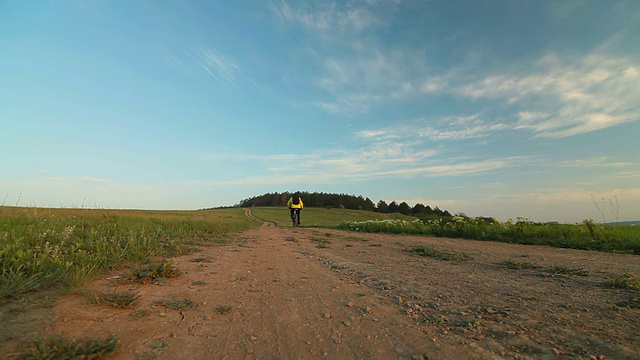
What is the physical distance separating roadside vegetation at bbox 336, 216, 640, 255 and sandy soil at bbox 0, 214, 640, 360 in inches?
243

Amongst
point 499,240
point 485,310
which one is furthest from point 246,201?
point 485,310

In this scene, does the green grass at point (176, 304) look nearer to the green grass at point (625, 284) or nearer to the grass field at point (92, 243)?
the grass field at point (92, 243)

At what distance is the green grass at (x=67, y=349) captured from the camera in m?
1.93

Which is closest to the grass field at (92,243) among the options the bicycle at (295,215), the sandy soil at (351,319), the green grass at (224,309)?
the sandy soil at (351,319)

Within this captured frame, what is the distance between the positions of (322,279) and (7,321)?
347cm

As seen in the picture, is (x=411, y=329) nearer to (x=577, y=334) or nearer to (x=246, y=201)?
(x=577, y=334)

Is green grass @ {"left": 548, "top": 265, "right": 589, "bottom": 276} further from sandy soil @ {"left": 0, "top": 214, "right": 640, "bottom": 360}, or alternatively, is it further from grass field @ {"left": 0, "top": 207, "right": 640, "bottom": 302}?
grass field @ {"left": 0, "top": 207, "right": 640, "bottom": 302}

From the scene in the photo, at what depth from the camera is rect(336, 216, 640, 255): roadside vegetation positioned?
9.00 m

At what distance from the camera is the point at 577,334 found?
8.29ft

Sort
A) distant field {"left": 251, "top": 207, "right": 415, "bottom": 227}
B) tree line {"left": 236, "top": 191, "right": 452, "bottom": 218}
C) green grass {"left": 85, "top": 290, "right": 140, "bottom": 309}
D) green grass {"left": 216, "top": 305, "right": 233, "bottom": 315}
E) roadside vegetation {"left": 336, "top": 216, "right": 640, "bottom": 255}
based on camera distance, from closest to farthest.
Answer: green grass {"left": 85, "top": 290, "right": 140, "bottom": 309} → green grass {"left": 216, "top": 305, "right": 233, "bottom": 315} → roadside vegetation {"left": 336, "top": 216, "right": 640, "bottom": 255} → distant field {"left": 251, "top": 207, "right": 415, "bottom": 227} → tree line {"left": 236, "top": 191, "right": 452, "bottom": 218}

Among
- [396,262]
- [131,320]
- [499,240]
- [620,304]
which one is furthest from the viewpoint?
[499,240]

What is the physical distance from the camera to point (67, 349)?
2012 millimetres

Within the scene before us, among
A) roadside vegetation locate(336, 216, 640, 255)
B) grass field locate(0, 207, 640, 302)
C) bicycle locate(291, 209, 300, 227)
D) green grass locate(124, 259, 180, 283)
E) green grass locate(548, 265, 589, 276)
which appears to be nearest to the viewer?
grass field locate(0, 207, 640, 302)

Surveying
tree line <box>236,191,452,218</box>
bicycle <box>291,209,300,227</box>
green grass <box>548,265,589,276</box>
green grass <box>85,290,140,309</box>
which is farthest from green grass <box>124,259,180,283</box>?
tree line <box>236,191,452,218</box>
